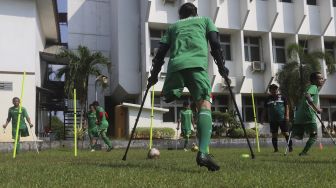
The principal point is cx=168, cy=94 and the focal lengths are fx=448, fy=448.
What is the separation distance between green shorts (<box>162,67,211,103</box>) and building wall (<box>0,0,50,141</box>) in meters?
18.4

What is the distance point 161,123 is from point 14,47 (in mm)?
9782

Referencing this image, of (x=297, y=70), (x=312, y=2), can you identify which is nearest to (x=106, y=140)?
(x=297, y=70)

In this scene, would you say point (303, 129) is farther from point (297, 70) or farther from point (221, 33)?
point (221, 33)

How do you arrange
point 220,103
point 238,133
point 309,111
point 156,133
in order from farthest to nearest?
point 220,103 < point 238,133 < point 156,133 < point 309,111

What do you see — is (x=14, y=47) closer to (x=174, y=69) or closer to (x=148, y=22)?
(x=148, y=22)

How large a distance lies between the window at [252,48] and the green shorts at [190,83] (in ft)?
88.9

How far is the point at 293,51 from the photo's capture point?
2994 cm

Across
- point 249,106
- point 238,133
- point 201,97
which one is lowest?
point 238,133

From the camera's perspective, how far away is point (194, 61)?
577 centimetres

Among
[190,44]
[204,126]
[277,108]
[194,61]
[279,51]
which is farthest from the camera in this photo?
[279,51]

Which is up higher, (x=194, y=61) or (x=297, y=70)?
(x=297, y=70)

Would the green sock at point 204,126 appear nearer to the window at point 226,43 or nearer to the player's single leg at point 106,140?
the player's single leg at point 106,140

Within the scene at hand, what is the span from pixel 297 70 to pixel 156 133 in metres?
10.4

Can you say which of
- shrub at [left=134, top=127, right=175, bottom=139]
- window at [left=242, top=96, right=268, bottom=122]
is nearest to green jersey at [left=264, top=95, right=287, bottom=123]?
shrub at [left=134, top=127, right=175, bottom=139]
